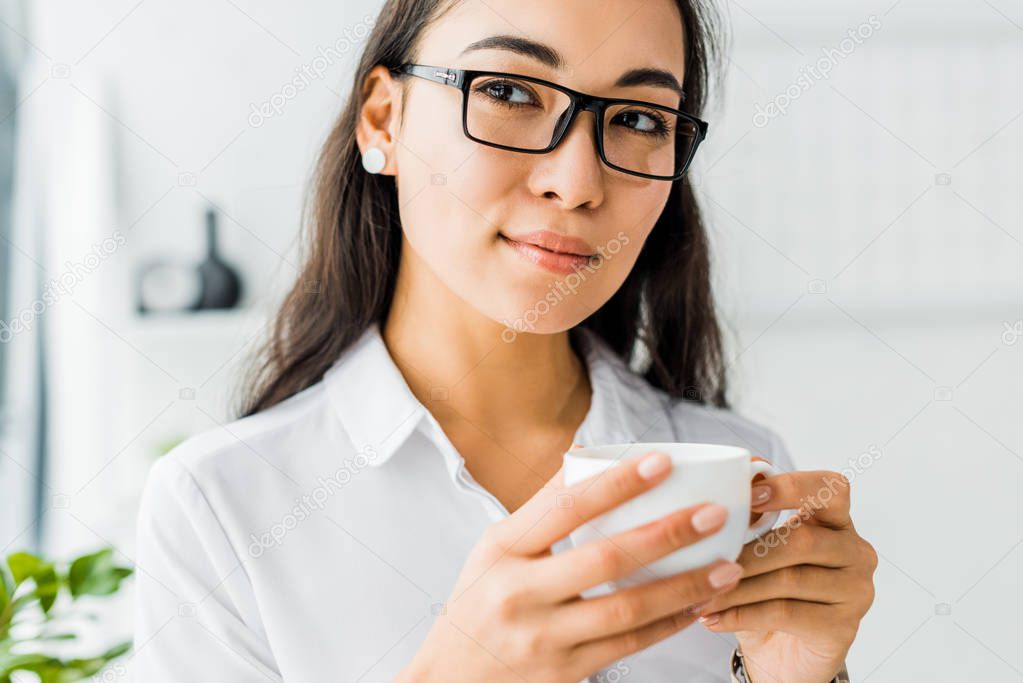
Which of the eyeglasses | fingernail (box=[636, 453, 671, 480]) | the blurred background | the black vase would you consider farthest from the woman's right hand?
the black vase

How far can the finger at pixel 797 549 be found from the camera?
0.87 meters

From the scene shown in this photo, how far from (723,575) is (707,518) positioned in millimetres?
68

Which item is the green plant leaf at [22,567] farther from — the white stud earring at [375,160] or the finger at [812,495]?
the finger at [812,495]

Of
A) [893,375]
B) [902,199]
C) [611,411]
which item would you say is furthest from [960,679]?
[611,411]

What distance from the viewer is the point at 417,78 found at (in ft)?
3.98

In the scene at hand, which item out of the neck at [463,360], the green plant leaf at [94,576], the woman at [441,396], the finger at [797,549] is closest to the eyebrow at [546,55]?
the woman at [441,396]

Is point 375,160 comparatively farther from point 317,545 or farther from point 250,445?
point 317,545

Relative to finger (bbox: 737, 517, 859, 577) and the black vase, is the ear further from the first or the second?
the black vase

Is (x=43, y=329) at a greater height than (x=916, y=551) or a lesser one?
greater

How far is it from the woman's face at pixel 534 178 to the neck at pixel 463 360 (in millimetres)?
160

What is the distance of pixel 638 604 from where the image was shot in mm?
747

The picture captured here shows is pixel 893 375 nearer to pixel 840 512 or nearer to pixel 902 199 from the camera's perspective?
pixel 902 199

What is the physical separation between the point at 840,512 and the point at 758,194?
64.8 inches

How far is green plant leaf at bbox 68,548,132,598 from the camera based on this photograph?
1267mm
